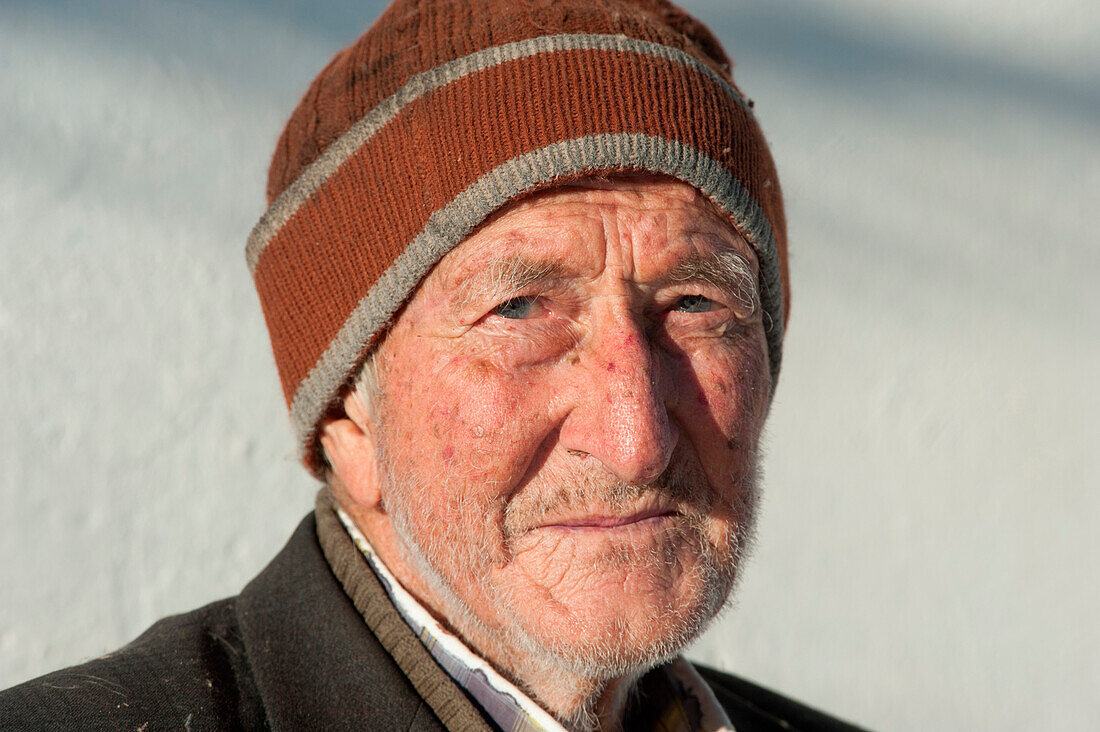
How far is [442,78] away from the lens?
5.57 feet

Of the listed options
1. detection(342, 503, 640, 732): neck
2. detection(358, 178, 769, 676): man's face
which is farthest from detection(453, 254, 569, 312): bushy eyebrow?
detection(342, 503, 640, 732): neck

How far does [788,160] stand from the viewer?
324 cm

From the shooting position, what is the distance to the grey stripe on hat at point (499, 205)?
1618 mm

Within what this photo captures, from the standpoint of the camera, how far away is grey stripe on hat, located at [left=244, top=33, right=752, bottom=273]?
170 centimetres

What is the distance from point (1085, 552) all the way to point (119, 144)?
3191 mm

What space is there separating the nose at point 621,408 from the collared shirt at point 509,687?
42 centimetres

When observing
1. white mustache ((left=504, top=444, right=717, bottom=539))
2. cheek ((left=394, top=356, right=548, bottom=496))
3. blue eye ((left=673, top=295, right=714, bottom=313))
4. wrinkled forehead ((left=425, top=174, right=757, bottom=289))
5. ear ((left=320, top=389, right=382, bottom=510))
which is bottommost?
ear ((left=320, top=389, right=382, bottom=510))

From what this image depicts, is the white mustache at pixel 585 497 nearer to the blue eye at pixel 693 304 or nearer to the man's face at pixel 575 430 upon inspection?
the man's face at pixel 575 430

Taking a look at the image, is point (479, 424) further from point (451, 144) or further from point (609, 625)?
point (451, 144)

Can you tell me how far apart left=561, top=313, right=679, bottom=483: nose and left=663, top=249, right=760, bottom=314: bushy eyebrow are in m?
0.16

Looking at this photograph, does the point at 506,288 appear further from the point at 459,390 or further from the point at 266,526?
the point at 266,526

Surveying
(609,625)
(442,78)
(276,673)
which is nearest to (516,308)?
(442,78)

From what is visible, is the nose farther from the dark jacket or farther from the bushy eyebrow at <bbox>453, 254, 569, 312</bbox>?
the dark jacket

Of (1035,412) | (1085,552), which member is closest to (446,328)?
(1035,412)
